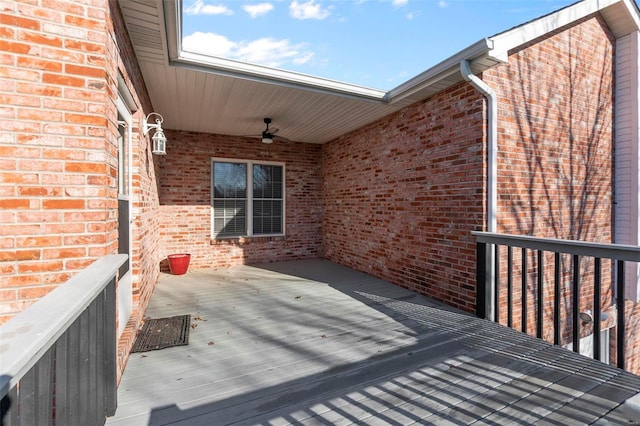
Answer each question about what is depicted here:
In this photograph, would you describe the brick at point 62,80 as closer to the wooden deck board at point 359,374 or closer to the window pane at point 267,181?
the wooden deck board at point 359,374

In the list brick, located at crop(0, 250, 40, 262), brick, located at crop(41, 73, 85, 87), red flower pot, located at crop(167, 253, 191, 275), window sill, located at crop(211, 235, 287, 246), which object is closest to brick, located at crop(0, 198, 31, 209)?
brick, located at crop(0, 250, 40, 262)

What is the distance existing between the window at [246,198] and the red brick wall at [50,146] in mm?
4585

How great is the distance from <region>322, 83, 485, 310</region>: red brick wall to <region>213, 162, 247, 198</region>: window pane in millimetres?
2204

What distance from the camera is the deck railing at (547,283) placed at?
2234 millimetres

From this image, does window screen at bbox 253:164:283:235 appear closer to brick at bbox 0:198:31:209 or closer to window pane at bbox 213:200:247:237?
window pane at bbox 213:200:247:237

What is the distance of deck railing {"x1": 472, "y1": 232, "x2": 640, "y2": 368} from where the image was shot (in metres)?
2.23

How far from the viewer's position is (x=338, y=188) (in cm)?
658

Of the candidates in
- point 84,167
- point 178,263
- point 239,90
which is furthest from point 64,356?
point 178,263

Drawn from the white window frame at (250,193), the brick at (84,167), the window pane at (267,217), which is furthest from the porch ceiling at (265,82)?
the window pane at (267,217)

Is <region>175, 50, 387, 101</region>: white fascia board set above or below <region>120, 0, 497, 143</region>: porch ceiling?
above

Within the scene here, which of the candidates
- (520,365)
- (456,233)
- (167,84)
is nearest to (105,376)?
(520,365)

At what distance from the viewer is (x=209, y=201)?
20.6 feet

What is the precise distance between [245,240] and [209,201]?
44.0 inches

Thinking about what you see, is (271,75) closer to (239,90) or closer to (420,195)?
(239,90)
